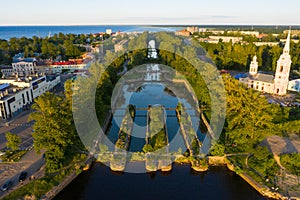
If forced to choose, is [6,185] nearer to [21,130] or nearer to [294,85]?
[21,130]

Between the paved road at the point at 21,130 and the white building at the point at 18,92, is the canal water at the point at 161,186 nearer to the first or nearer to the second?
the paved road at the point at 21,130

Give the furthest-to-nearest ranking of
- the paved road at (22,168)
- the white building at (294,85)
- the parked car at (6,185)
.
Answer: the white building at (294,85)
the paved road at (22,168)
the parked car at (6,185)

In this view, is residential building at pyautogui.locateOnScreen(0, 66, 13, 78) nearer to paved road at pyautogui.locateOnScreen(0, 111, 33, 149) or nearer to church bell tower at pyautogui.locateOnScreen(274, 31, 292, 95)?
paved road at pyautogui.locateOnScreen(0, 111, 33, 149)

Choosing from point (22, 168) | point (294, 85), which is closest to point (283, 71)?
point (294, 85)

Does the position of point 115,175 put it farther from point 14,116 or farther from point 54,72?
point 54,72

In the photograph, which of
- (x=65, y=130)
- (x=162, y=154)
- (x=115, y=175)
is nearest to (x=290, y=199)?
(x=162, y=154)

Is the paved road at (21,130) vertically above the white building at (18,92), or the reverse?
the white building at (18,92)

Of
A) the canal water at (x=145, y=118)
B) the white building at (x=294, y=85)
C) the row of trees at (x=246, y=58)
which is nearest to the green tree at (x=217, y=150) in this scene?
the canal water at (x=145, y=118)
